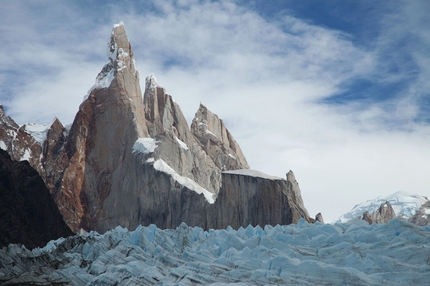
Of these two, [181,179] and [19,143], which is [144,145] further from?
[19,143]

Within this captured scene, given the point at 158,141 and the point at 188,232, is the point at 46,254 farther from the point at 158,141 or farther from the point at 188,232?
the point at 158,141

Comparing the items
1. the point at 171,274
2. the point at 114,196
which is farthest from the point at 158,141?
the point at 171,274

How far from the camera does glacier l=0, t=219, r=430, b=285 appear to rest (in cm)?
3741

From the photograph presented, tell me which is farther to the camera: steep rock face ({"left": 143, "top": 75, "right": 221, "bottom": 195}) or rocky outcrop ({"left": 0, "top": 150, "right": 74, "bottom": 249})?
steep rock face ({"left": 143, "top": 75, "right": 221, "bottom": 195})

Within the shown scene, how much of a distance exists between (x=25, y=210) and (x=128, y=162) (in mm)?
40596

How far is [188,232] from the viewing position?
170ft

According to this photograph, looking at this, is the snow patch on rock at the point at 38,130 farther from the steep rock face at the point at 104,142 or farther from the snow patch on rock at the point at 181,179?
the snow patch on rock at the point at 181,179

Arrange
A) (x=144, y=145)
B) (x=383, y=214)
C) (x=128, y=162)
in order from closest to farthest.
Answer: (x=144, y=145)
(x=128, y=162)
(x=383, y=214)

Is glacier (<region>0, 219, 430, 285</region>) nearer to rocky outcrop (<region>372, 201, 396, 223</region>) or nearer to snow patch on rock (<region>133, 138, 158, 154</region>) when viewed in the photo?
snow patch on rock (<region>133, 138, 158, 154</region>)

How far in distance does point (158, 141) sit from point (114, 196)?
1633cm

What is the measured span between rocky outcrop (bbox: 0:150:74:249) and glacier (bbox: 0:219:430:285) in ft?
112

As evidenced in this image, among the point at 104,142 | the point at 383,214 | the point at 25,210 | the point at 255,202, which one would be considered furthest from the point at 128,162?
the point at 383,214

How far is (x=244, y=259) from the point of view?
4134cm

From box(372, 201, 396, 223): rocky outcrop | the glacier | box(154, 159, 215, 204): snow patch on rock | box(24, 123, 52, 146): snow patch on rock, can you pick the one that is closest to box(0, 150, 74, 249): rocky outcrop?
box(154, 159, 215, 204): snow patch on rock
